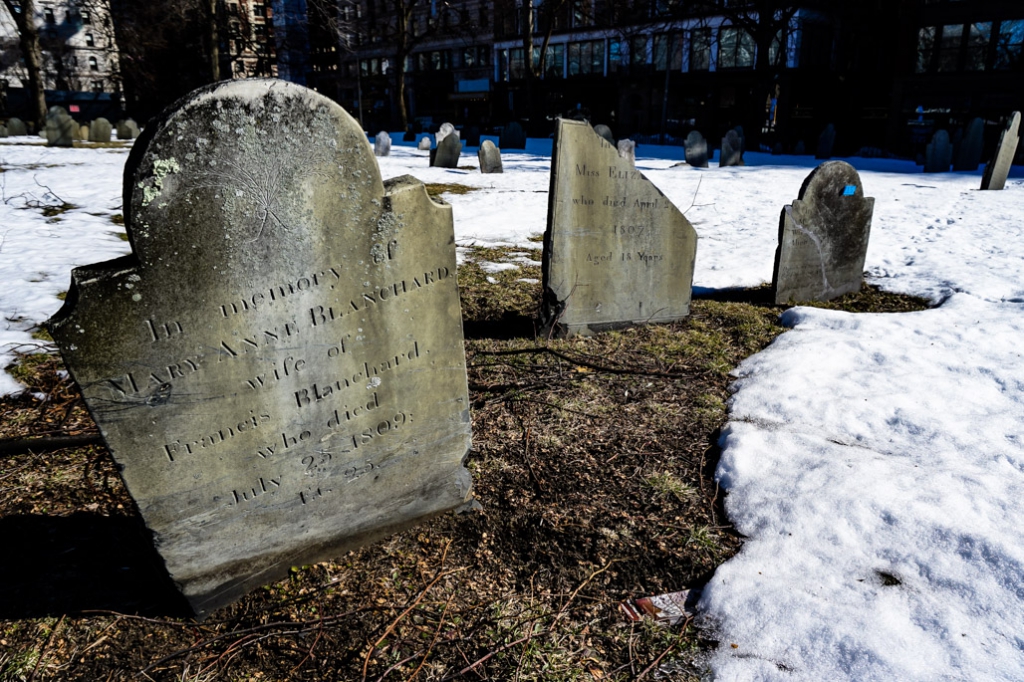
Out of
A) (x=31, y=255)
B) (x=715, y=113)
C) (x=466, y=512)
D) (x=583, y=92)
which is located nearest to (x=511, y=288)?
(x=466, y=512)

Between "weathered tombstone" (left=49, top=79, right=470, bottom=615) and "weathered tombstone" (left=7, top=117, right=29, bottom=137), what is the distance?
3373 cm

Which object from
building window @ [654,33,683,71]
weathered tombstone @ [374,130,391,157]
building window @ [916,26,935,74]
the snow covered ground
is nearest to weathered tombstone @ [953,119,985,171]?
building window @ [916,26,935,74]

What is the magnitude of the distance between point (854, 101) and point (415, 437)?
39.3 meters

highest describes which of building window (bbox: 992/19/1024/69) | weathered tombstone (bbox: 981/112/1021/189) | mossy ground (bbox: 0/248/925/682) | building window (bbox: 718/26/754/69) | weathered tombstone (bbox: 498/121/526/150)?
building window (bbox: 718/26/754/69)

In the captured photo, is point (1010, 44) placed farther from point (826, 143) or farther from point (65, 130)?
point (65, 130)

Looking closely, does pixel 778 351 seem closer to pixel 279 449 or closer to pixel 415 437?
pixel 415 437

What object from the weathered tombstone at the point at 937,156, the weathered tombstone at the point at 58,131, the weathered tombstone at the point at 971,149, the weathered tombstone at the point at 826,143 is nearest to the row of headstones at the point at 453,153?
the weathered tombstone at the point at 58,131

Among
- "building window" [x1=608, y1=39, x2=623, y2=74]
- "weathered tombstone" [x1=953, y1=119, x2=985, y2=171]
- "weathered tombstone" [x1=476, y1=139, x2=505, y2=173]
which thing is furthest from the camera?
"building window" [x1=608, y1=39, x2=623, y2=74]

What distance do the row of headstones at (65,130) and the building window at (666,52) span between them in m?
29.4

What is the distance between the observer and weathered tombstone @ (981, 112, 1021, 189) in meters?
13.8

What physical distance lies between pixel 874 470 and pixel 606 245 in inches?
109

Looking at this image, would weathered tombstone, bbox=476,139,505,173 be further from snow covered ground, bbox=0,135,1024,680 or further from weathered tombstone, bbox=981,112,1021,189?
weathered tombstone, bbox=981,112,1021,189

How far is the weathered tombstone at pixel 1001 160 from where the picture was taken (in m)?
13.8

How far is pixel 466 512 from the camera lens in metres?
3.06
